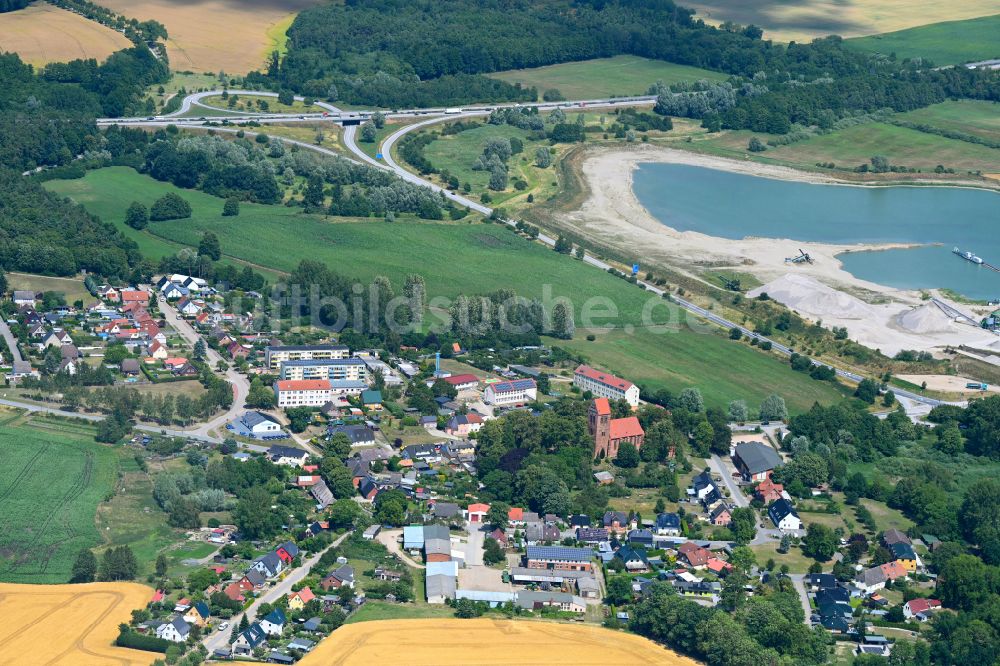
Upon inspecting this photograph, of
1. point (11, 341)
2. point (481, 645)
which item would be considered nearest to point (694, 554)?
point (481, 645)

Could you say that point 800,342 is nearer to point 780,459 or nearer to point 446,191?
point 780,459

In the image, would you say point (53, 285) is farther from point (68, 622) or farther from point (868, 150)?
point (868, 150)

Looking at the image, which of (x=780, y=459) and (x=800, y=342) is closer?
(x=780, y=459)

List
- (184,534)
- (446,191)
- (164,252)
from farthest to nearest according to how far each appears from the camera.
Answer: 1. (446,191)
2. (164,252)
3. (184,534)

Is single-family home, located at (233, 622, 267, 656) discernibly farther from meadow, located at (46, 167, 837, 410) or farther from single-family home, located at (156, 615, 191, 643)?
meadow, located at (46, 167, 837, 410)

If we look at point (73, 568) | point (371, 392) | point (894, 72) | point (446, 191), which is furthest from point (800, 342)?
point (894, 72)

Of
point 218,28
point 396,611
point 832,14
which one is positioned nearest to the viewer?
point 396,611

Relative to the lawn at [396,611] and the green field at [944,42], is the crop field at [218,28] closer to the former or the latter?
the green field at [944,42]
